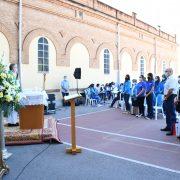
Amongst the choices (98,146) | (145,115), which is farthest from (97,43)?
(98,146)

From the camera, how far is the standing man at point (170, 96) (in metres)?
9.02

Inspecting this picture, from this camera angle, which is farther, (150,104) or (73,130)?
(150,104)

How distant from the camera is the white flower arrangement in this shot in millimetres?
5777

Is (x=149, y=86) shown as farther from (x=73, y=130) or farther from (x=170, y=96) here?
(x=73, y=130)

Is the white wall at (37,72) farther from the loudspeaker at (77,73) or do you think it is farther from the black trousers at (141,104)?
the black trousers at (141,104)

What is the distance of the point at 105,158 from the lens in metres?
6.70

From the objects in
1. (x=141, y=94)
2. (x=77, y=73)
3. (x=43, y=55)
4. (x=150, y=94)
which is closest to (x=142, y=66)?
(x=77, y=73)

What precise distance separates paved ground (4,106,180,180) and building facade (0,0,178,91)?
7294 millimetres

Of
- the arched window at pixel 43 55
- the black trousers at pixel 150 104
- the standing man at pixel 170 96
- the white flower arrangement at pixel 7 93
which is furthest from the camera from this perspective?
the arched window at pixel 43 55

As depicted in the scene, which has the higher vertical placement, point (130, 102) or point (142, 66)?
point (142, 66)

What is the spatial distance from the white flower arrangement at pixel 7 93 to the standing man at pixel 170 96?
4.79m

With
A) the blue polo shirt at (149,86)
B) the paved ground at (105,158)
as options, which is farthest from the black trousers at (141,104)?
the paved ground at (105,158)

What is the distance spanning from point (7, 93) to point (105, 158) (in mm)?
2541

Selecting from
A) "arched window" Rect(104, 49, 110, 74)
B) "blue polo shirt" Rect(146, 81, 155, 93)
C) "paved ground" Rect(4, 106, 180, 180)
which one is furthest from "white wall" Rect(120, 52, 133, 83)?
"paved ground" Rect(4, 106, 180, 180)
